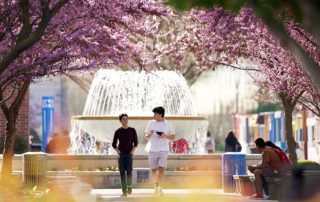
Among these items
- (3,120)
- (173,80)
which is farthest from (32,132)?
(173,80)

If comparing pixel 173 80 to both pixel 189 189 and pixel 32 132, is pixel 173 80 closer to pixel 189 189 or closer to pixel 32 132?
A: pixel 189 189

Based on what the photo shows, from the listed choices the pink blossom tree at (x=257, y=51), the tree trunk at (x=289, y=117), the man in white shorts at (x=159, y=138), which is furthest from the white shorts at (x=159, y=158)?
the tree trunk at (x=289, y=117)

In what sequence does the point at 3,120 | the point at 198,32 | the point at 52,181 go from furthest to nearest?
the point at 3,120 < the point at 198,32 < the point at 52,181

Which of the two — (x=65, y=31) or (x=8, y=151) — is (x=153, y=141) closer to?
(x=65, y=31)

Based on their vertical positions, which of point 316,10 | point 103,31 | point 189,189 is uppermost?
point 103,31

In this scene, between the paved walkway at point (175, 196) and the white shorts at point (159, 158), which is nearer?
the paved walkway at point (175, 196)

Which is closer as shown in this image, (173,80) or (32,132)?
(173,80)

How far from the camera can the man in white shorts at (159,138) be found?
1644 cm

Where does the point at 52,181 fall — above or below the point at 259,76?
below

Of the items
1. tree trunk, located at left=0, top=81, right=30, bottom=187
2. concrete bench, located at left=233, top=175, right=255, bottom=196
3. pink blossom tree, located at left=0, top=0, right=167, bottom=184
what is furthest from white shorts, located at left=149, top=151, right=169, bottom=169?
tree trunk, located at left=0, top=81, right=30, bottom=187

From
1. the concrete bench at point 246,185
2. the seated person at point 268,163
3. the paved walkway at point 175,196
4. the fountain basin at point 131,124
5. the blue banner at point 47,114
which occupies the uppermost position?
the blue banner at point 47,114

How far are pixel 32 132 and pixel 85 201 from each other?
64.4 meters

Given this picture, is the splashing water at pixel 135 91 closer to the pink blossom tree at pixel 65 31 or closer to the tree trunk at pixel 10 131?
the tree trunk at pixel 10 131

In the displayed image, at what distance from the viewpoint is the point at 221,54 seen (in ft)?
59.8
